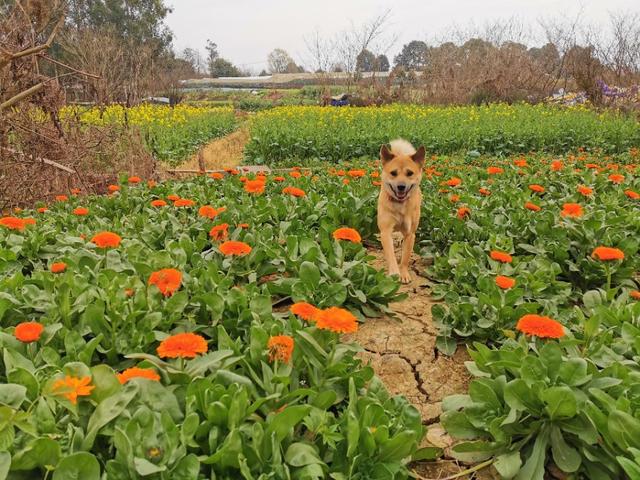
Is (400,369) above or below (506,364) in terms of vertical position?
below

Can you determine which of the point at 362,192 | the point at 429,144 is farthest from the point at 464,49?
the point at 362,192

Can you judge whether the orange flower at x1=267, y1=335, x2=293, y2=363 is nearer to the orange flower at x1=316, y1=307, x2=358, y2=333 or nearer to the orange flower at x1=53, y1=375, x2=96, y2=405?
the orange flower at x1=316, y1=307, x2=358, y2=333

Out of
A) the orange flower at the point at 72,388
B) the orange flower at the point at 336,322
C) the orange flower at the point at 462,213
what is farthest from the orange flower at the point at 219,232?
the orange flower at the point at 462,213

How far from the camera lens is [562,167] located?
21.7 ft

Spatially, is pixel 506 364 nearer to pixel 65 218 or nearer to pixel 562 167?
pixel 65 218

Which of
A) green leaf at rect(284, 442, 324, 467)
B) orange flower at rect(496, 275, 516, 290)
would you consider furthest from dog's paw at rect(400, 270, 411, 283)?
green leaf at rect(284, 442, 324, 467)

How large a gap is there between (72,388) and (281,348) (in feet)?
2.34

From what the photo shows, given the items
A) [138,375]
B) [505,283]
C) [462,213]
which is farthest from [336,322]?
[462,213]

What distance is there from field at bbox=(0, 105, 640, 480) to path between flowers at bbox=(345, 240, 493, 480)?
0.04m

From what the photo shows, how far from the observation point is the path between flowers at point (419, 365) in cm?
206

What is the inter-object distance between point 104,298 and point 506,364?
1845 millimetres

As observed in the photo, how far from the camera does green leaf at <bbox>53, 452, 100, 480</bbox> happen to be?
1.29 m

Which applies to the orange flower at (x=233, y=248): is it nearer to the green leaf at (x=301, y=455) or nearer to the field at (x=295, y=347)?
the field at (x=295, y=347)

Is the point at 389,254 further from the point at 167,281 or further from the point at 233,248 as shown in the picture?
the point at 167,281
